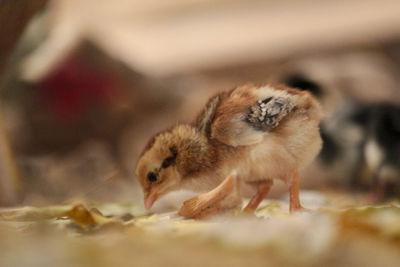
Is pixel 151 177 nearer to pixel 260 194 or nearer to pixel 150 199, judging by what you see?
pixel 150 199

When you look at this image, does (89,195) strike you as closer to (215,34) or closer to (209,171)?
(209,171)

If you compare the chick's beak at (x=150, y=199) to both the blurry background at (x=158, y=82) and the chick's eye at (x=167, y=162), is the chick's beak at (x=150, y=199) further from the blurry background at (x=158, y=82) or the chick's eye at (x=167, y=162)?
the blurry background at (x=158, y=82)

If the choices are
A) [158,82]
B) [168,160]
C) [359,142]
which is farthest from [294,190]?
[158,82]

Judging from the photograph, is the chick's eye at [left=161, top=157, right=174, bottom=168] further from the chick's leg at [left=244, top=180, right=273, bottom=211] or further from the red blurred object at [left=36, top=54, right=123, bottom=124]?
the red blurred object at [left=36, top=54, right=123, bottom=124]

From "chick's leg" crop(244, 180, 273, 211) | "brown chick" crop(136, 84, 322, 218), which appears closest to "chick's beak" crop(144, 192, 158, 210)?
"brown chick" crop(136, 84, 322, 218)

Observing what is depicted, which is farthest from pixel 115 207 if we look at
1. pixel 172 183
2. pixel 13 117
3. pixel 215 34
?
pixel 215 34
